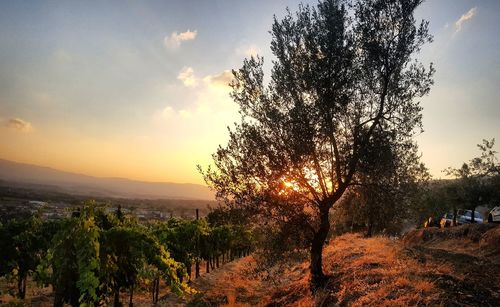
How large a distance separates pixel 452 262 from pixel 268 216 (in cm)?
→ 961

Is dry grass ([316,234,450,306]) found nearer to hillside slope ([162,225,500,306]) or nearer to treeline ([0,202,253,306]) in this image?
hillside slope ([162,225,500,306])

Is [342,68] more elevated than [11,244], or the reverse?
[342,68]

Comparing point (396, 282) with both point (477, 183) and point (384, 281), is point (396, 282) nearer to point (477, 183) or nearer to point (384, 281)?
point (384, 281)

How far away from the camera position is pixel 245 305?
20500 mm

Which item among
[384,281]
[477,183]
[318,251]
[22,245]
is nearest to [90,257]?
[384,281]

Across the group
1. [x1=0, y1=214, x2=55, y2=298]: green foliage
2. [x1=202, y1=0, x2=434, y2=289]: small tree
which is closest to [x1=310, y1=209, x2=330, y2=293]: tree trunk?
[x1=202, y1=0, x2=434, y2=289]: small tree

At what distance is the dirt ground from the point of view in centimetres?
1285

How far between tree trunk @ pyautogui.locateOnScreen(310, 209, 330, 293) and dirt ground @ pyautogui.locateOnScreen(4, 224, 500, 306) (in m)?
0.50

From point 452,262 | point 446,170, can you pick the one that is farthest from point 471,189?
point 452,262

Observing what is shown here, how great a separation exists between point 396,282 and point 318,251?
4818 millimetres

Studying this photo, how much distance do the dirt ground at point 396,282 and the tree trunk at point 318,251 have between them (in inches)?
19.7

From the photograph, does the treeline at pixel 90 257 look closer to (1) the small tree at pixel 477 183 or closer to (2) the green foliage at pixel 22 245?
(2) the green foliage at pixel 22 245

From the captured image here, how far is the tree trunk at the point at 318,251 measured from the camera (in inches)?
708

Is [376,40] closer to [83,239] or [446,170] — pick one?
[83,239]
